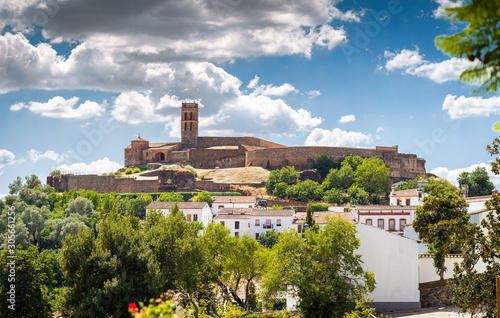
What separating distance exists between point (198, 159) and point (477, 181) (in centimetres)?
4038

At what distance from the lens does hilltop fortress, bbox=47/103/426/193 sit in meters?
71.1

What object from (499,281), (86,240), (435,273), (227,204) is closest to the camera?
(499,281)

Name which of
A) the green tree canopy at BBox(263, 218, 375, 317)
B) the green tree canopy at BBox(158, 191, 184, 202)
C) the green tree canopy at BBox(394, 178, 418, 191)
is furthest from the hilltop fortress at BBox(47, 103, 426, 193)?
the green tree canopy at BBox(263, 218, 375, 317)

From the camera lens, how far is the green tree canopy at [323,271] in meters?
21.5

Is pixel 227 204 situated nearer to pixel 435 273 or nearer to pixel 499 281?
pixel 435 273

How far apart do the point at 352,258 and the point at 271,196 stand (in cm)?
4369

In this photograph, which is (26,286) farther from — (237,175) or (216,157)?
(216,157)

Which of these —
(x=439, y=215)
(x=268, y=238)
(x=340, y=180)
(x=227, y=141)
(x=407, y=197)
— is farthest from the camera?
Answer: (x=227, y=141)

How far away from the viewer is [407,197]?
56031 millimetres

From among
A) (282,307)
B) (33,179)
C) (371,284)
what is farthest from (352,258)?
(33,179)

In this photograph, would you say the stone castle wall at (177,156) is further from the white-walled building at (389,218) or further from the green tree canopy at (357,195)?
the white-walled building at (389,218)

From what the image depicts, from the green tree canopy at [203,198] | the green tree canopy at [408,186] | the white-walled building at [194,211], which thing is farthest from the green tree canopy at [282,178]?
the white-walled building at [194,211]

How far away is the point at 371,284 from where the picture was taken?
21.5m

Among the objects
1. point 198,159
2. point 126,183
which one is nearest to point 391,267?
point 126,183
